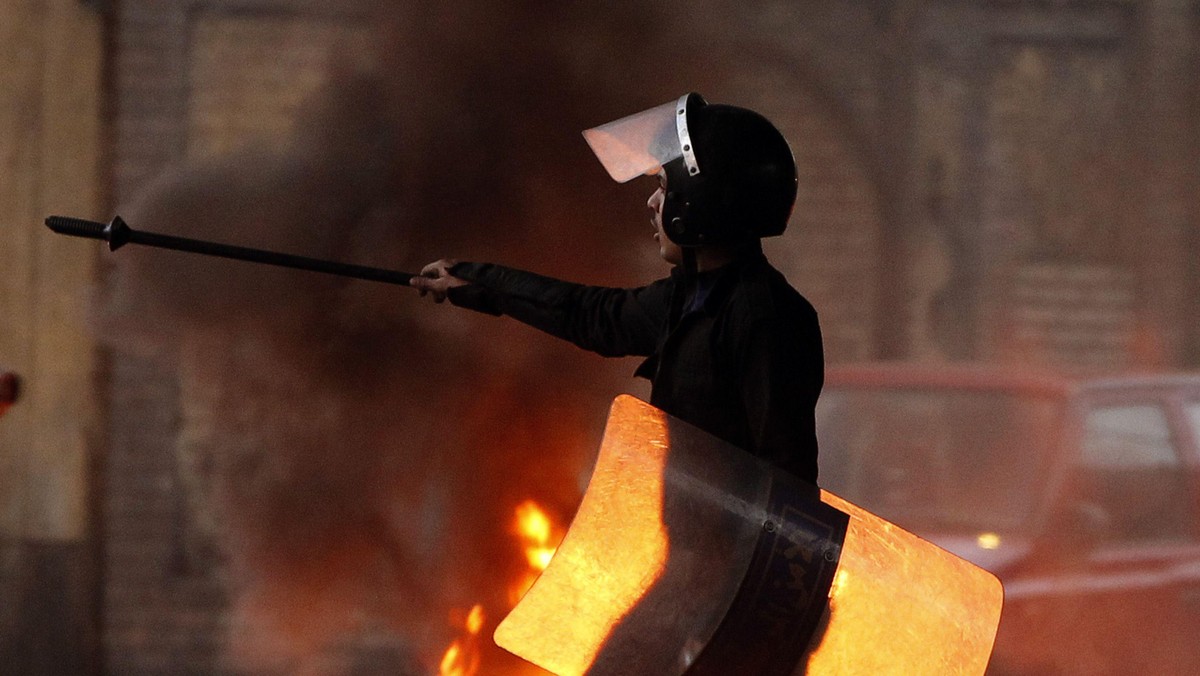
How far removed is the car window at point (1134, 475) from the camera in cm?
453

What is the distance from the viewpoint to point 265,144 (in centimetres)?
553

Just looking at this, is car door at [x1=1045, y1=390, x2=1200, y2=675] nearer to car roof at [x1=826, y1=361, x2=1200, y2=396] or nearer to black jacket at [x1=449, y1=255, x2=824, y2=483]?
car roof at [x1=826, y1=361, x2=1200, y2=396]

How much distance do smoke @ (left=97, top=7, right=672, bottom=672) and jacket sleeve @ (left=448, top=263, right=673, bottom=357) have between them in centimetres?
171

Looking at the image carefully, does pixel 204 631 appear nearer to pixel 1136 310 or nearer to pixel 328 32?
pixel 328 32

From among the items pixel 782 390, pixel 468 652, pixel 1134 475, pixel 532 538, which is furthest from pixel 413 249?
pixel 782 390

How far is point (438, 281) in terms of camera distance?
120 inches

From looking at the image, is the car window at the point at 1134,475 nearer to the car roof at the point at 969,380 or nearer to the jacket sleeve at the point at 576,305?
the car roof at the point at 969,380

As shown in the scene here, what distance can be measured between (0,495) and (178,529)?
2.24 ft

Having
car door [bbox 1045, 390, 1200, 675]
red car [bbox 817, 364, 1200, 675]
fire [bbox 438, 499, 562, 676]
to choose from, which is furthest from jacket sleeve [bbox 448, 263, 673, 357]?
car door [bbox 1045, 390, 1200, 675]

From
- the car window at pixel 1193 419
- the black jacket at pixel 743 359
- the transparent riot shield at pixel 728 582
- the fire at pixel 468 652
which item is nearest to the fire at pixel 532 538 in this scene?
the fire at pixel 468 652

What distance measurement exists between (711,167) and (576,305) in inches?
20.4

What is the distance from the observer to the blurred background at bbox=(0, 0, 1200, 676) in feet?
16.0

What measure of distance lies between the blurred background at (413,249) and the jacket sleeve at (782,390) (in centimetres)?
237

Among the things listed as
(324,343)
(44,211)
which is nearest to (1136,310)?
(324,343)
